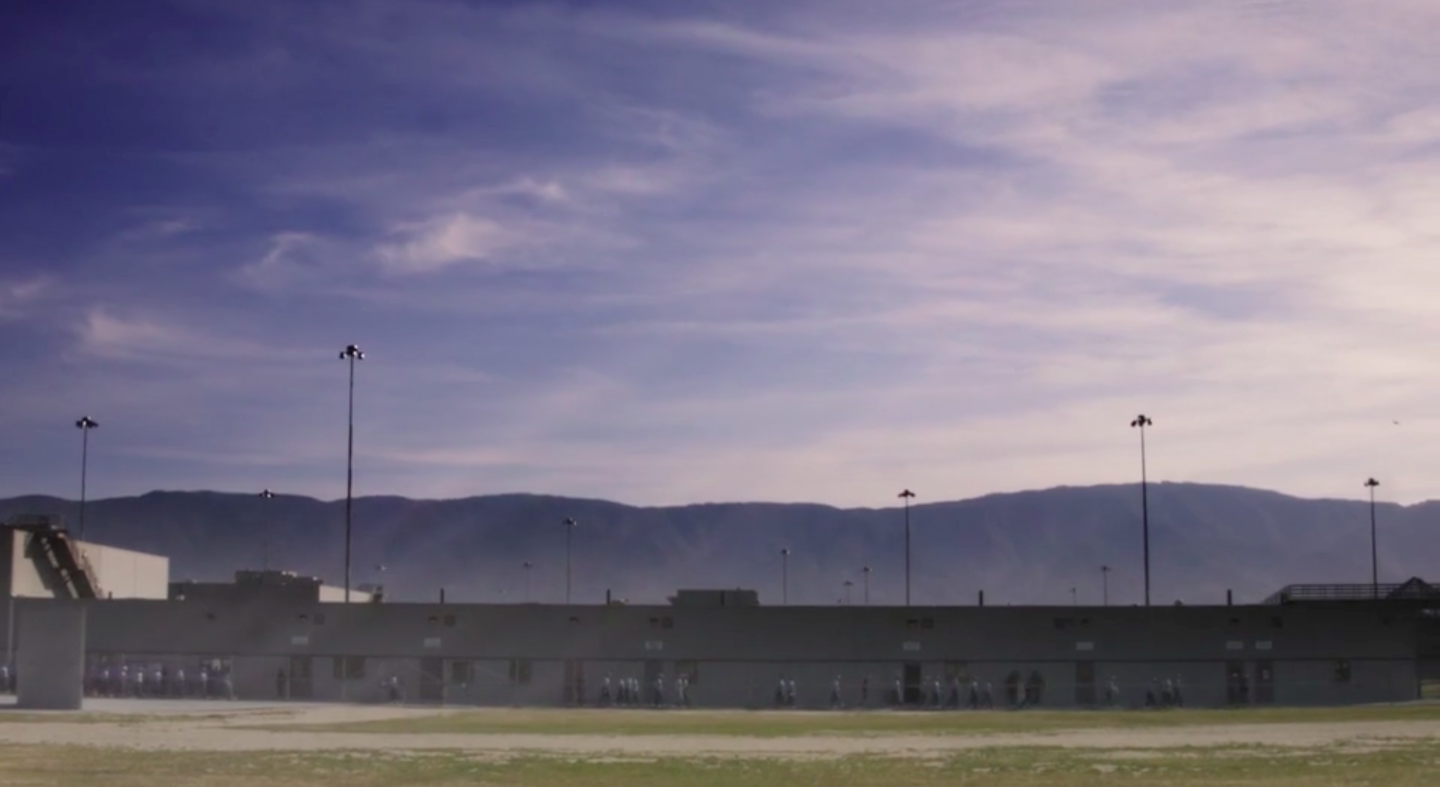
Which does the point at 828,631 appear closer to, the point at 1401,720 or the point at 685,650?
the point at 685,650

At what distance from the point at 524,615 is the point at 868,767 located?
45968 millimetres

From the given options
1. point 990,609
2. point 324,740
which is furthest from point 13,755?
point 990,609

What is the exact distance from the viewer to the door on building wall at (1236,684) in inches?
3078

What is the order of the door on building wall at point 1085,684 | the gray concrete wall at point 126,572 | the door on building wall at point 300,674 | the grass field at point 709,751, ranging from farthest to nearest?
1. the gray concrete wall at point 126,572
2. the door on building wall at point 300,674
3. the door on building wall at point 1085,684
4. the grass field at point 709,751

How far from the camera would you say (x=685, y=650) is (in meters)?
79.6

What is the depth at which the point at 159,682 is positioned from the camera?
7744cm

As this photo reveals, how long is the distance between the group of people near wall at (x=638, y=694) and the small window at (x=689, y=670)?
0.40 meters

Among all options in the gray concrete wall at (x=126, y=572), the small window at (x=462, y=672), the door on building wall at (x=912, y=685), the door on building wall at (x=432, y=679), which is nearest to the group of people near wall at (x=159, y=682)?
the door on building wall at (x=432, y=679)

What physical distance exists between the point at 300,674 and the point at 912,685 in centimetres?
2803

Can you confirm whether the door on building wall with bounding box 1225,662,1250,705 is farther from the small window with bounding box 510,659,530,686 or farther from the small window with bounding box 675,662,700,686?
the small window with bounding box 510,659,530,686

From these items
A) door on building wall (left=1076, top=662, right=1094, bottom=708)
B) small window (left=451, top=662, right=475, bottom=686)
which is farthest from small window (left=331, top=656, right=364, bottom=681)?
door on building wall (left=1076, top=662, right=1094, bottom=708)

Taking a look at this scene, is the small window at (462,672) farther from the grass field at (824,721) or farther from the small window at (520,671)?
the grass field at (824,721)

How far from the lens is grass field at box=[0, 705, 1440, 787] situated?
3294 centimetres

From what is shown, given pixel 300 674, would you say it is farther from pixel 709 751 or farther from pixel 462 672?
pixel 709 751
